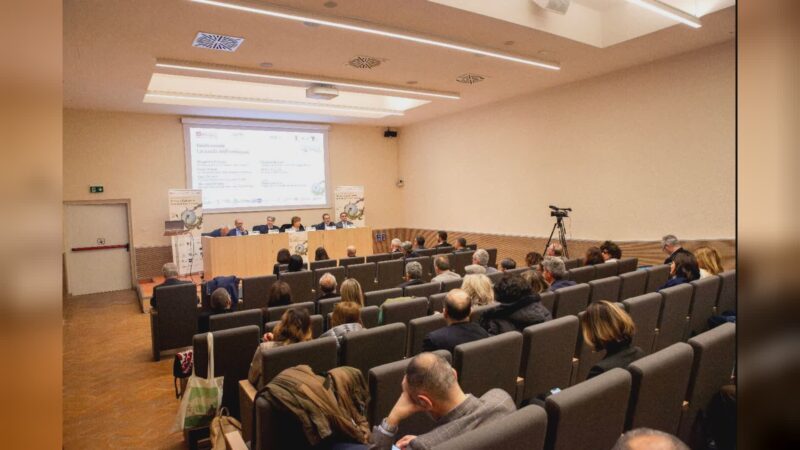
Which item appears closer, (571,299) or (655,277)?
(571,299)

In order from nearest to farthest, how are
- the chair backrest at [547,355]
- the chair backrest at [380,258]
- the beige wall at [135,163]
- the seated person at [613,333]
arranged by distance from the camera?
the seated person at [613,333] → the chair backrest at [547,355] → the chair backrest at [380,258] → the beige wall at [135,163]

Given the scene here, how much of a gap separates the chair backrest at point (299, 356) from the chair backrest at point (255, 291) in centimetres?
319

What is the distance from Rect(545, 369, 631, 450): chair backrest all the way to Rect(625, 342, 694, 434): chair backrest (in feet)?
0.34

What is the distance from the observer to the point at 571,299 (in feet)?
14.5

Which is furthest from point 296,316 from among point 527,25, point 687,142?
point 687,142

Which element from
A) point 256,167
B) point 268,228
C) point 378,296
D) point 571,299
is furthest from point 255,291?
point 256,167

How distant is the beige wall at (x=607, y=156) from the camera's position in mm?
7320

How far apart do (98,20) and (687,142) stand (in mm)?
8439

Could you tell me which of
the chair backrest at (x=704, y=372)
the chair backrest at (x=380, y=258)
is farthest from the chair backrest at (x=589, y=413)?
the chair backrest at (x=380, y=258)

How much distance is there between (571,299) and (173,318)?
4546 mm

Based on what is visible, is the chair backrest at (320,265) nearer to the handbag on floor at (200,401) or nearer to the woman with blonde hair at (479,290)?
the woman with blonde hair at (479,290)

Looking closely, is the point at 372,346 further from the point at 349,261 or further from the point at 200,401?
the point at 349,261

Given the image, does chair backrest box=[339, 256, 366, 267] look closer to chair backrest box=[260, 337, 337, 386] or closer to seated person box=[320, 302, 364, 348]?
seated person box=[320, 302, 364, 348]

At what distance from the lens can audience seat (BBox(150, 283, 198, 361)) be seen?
5523 mm
